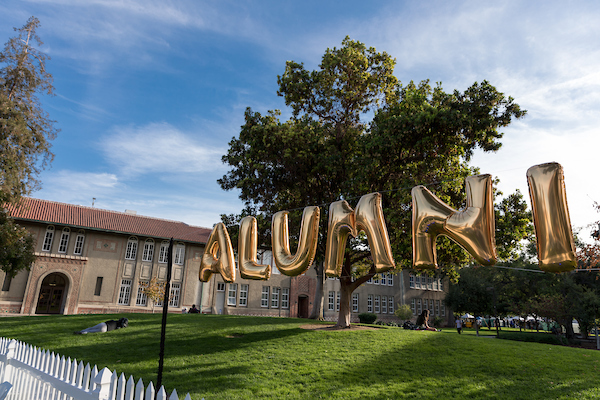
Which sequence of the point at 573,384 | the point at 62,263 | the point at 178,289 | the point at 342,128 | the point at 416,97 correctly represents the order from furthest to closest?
1. the point at 178,289
2. the point at 62,263
3. the point at 342,128
4. the point at 416,97
5. the point at 573,384

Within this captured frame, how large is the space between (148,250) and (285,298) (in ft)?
52.3

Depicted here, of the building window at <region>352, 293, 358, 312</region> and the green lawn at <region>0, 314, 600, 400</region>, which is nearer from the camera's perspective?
the green lawn at <region>0, 314, 600, 400</region>

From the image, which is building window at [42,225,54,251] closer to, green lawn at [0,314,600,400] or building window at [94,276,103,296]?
building window at [94,276,103,296]

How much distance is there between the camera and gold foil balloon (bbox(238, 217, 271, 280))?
7629mm

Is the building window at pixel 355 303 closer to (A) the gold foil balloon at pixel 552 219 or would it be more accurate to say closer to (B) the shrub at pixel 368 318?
(B) the shrub at pixel 368 318

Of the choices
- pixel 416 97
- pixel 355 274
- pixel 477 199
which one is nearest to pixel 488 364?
pixel 477 199

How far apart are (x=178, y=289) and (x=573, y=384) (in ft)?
111

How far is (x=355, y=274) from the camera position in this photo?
923 inches

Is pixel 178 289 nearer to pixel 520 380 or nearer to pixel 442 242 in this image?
pixel 442 242

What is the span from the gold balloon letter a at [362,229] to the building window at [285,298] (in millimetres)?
35920

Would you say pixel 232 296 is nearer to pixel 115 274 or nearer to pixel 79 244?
pixel 115 274

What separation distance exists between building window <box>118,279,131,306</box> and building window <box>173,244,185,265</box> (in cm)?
476

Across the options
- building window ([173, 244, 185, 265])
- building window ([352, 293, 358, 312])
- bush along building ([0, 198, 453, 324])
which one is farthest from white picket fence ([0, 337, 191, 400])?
building window ([352, 293, 358, 312])

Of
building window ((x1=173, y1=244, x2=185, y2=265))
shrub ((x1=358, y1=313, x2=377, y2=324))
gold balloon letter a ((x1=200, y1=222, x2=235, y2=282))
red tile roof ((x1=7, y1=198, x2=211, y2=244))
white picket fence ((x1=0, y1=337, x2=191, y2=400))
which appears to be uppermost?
red tile roof ((x1=7, y1=198, x2=211, y2=244))
